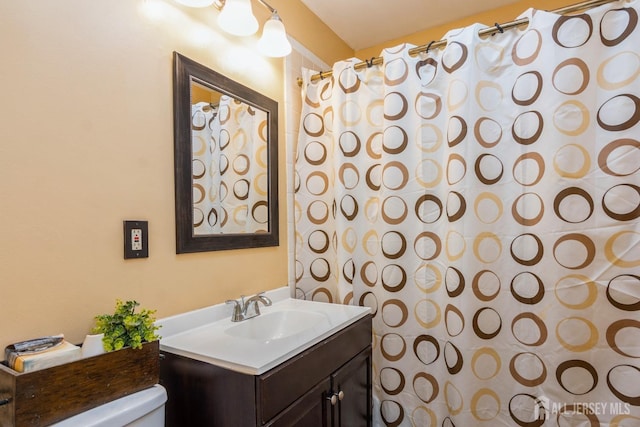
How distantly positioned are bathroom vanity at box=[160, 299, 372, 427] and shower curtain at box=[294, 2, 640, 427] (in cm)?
39

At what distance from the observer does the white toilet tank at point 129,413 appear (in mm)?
757

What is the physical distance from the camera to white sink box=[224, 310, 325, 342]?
1.37 m

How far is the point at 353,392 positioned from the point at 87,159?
4.30ft

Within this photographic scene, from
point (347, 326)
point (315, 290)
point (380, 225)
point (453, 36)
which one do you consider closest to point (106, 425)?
point (347, 326)

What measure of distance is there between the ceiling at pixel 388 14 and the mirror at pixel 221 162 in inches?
31.9

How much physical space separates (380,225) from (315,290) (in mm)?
517

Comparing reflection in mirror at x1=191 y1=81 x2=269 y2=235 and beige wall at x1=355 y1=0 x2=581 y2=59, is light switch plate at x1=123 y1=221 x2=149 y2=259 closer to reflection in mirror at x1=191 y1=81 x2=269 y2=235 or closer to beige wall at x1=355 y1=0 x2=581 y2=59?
reflection in mirror at x1=191 y1=81 x2=269 y2=235

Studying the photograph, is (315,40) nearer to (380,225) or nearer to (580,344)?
(380,225)

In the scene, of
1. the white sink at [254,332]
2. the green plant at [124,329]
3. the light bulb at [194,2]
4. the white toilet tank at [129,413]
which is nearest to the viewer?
the white toilet tank at [129,413]

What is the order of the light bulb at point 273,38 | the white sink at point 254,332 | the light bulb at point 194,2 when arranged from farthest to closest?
the light bulb at point 273,38
the light bulb at point 194,2
the white sink at point 254,332

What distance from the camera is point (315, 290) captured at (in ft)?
6.08

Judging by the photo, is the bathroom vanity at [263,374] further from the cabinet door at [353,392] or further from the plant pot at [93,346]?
the plant pot at [93,346]

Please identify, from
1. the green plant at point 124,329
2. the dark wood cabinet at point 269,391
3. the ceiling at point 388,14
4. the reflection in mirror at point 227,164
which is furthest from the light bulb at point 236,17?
the dark wood cabinet at point 269,391

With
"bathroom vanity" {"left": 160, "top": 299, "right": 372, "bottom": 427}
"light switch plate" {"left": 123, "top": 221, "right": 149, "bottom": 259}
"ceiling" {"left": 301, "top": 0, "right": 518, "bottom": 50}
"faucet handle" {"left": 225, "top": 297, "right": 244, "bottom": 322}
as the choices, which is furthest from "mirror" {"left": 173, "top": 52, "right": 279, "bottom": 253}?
"ceiling" {"left": 301, "top": 0, "right": 518, "bottom": 50}
